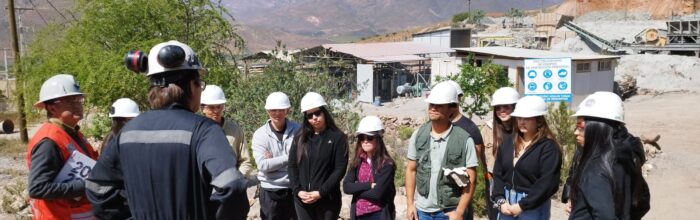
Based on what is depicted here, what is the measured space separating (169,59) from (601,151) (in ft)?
7.11

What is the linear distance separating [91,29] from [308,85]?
4.24 m

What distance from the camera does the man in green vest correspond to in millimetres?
4152

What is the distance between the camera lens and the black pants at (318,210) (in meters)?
4.62

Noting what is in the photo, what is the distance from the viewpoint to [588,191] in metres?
2.91

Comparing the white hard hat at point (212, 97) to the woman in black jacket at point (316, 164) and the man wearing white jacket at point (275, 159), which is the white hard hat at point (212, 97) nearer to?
the man wearing white jacket at point (275, 159)

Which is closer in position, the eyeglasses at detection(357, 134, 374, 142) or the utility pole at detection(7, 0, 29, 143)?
the eyeglasses at detection(357, 134, 374, 142)

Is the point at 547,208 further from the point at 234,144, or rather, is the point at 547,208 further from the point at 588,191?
the point at 234,144

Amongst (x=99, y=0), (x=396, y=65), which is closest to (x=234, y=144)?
(x=99, y=0)

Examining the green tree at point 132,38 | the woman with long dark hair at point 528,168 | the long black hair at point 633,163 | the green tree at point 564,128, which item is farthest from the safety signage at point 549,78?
the long black hair at point 633,163

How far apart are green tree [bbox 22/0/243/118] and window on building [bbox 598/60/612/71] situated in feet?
61.6

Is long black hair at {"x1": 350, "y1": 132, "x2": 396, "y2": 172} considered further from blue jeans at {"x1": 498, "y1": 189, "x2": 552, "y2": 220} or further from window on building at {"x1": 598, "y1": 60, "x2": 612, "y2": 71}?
window on building at {"x1": 598, "y1": 60, "x2": 612, "y2": 71}

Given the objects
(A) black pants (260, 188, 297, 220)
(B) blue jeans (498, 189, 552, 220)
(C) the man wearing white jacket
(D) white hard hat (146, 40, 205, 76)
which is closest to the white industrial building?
(C) the man wearing white jacket

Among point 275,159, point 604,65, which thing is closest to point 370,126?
point 275,159

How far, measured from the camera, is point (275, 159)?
16.0 feet
